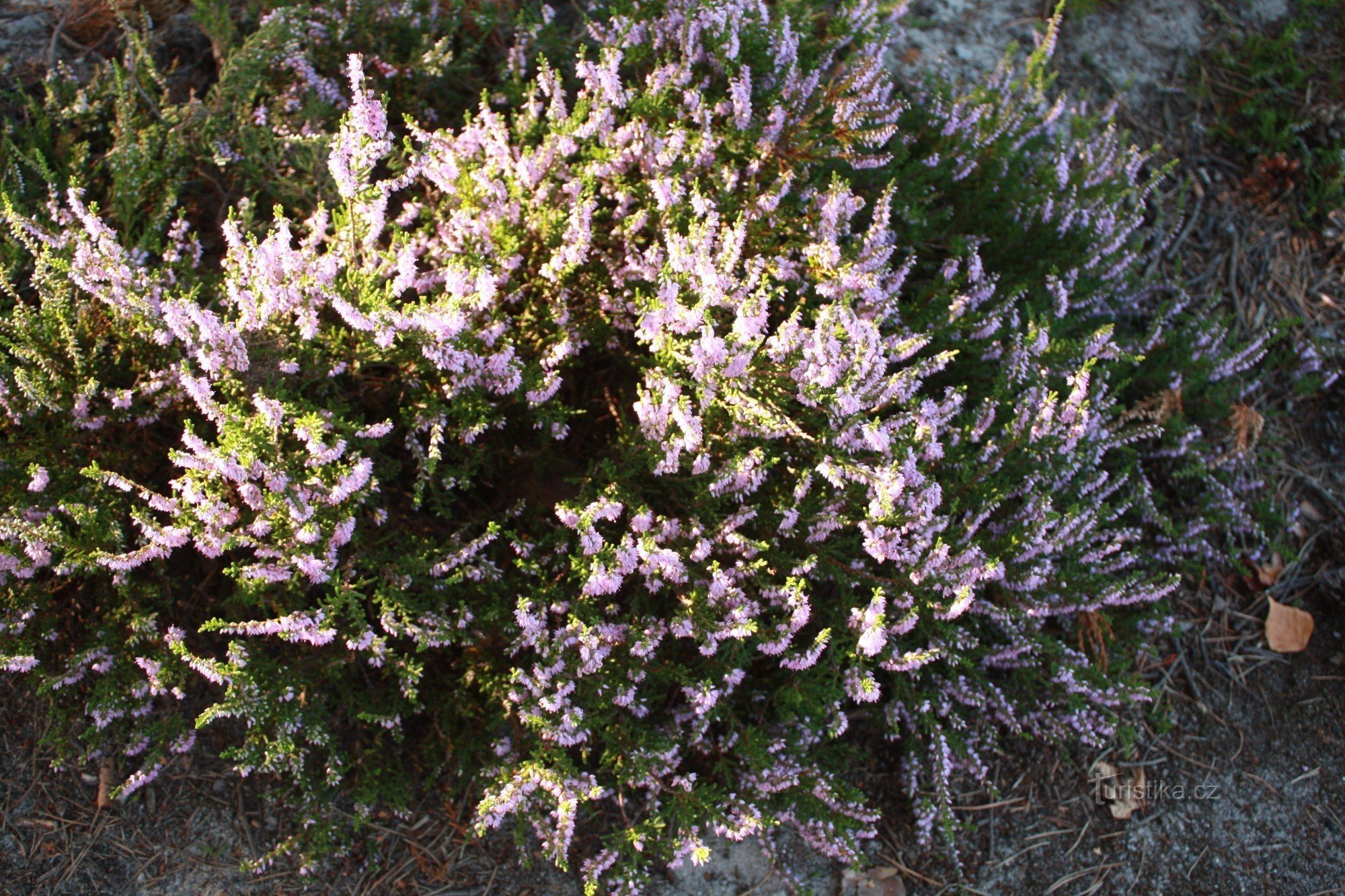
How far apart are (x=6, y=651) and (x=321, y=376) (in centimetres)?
93

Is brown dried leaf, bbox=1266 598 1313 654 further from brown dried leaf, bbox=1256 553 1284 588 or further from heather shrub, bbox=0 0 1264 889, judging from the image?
heather shrub, bbox=0 0 1264 889

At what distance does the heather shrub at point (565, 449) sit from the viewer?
213 cm

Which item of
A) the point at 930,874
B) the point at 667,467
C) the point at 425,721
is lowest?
the point at 930,874

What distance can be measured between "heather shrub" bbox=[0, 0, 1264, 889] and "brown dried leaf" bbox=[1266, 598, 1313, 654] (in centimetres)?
50

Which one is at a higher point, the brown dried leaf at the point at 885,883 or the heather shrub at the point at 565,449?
the heather shrub at the point at 565,449

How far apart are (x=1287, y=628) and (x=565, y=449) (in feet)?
8.32

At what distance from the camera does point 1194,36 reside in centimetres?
414

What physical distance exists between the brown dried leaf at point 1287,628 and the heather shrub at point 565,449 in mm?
501

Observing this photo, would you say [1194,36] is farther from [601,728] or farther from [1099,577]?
[601,728]

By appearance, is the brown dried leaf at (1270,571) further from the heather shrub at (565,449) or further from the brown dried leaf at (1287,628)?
the heather shrub at (565,449)

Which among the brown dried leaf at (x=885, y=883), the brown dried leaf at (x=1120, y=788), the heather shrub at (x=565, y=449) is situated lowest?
the brown dried leaf at (x=885, y=883)

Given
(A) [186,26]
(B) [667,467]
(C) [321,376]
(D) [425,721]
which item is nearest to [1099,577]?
(B) [667,467]

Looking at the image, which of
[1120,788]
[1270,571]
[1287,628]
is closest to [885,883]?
[1120,788]

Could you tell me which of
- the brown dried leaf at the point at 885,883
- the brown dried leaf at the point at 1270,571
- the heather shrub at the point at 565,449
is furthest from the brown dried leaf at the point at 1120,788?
the brown dried leaf at the point at 1270,571
